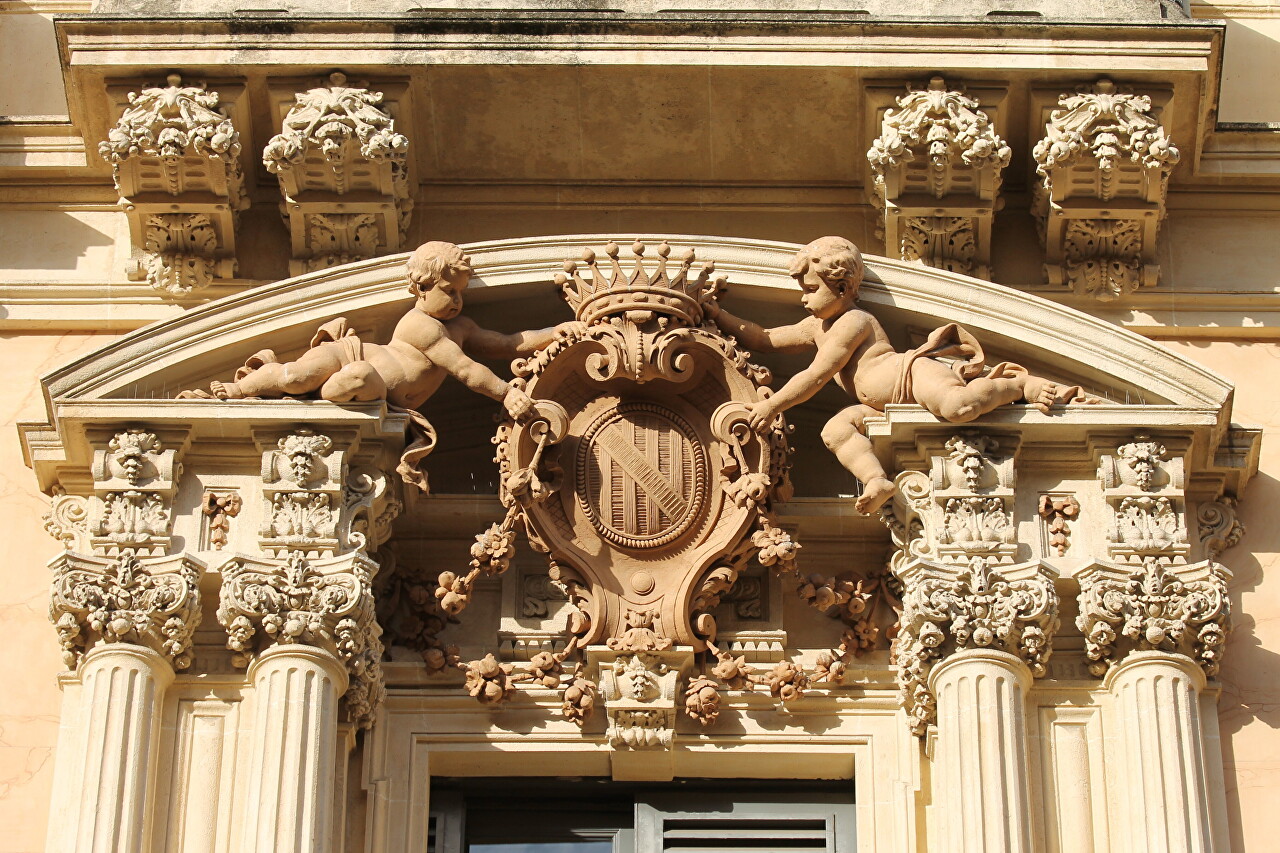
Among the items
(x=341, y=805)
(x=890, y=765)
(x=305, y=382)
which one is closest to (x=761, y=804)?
(x=890, y=765)

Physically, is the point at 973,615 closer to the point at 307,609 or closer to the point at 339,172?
the point at 307,609

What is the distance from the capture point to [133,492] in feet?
43.4

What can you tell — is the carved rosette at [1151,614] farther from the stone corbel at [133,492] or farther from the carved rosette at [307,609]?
the stone corbel at [133,492]

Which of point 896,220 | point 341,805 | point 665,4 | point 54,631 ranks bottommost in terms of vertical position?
point 341,805

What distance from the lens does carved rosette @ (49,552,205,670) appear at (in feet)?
42.1

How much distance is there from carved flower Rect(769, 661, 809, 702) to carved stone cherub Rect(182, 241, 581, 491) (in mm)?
1600

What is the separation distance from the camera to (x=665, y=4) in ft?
48.2

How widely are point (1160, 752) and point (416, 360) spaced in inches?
147

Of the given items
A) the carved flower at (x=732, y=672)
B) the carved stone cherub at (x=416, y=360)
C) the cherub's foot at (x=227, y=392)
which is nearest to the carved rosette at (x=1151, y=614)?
the carved flower at (x=732, y=672)

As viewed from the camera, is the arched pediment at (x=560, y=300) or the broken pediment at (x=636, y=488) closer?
the broken pediment at (x=636, y=488)

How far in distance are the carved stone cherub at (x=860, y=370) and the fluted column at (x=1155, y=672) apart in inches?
36.2

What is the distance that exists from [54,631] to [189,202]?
88.4 inches

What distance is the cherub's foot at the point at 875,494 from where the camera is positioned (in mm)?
13227

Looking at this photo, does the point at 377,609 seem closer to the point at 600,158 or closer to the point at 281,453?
the point at 281,453
